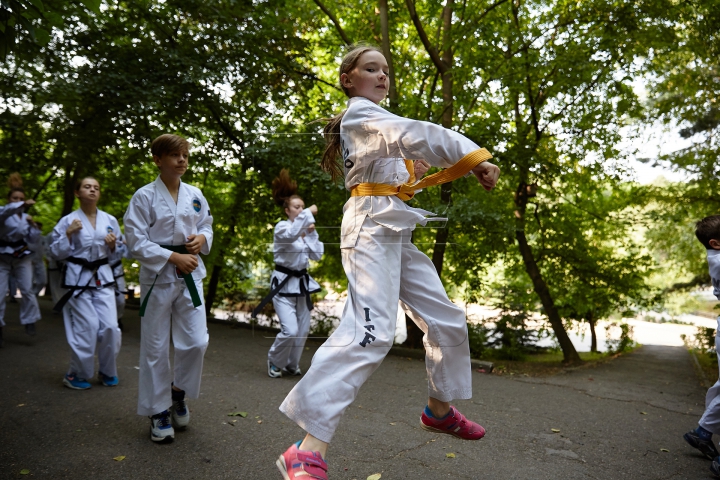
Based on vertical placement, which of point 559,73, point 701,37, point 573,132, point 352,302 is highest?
point 701,37

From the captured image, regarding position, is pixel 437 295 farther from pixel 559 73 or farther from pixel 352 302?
pixel 559 73

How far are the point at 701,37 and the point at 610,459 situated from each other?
317 inches

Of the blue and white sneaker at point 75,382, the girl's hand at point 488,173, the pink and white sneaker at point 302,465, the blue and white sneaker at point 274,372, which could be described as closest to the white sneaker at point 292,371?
the blue and white sneaker at point 274,372

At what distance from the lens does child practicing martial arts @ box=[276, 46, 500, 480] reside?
2.57 metres

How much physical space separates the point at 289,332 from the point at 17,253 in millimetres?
4292

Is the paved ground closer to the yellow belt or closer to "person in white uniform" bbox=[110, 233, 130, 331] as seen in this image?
"person in white uniform" bbox=[110, 233, 130, 331]

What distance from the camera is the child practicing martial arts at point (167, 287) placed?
163 inches

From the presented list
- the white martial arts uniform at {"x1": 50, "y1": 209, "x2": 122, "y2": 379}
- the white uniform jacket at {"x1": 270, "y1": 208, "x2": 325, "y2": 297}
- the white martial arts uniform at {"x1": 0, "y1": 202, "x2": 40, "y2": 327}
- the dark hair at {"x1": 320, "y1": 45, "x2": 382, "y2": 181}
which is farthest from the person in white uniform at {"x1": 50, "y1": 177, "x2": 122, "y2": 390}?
the dark hair at {"x1": 320, "y1": 45, "x2": 382, "y2": 181}

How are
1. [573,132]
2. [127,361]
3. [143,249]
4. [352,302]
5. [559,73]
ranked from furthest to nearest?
[573,132] < [559,73] < [127,361] < [143,249] < [352,302]

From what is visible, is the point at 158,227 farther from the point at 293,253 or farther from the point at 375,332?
the point at 293,253

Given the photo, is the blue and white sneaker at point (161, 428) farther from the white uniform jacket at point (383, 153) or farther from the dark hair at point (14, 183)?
the dark hair at point (14, 183)

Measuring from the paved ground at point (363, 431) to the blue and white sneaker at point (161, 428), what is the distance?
79mm

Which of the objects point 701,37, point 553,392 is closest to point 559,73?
point 701,37

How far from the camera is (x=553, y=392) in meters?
6.87
